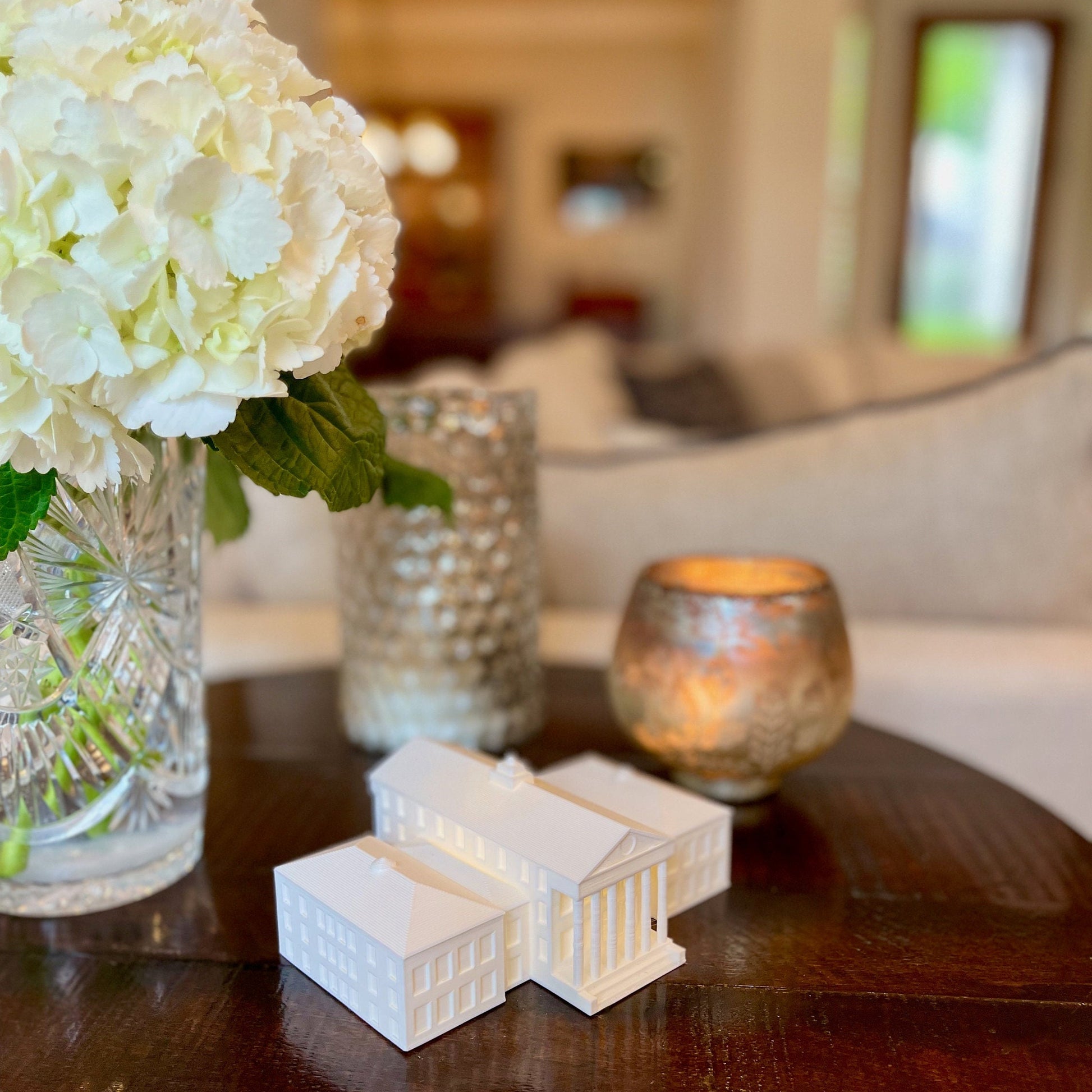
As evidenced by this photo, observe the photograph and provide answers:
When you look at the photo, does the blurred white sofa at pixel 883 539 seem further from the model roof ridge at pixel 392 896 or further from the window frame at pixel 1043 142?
the window frame at pixel 1043 142

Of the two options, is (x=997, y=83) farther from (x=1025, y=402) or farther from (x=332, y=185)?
(x=332, y=185)

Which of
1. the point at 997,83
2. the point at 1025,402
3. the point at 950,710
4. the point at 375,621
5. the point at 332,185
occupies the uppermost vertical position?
the point at 997,83

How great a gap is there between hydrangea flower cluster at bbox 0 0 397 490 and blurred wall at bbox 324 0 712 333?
597 cm

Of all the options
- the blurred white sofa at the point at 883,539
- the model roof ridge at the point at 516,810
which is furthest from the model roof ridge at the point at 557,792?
the blurred white sofa at the point at 883,539

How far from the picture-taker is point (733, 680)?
2.20 feet

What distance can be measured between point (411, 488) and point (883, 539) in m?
0.59

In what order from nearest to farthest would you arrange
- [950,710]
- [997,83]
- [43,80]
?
[43,80]
[950,710]
[997,83]

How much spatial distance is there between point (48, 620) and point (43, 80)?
0.27 metres

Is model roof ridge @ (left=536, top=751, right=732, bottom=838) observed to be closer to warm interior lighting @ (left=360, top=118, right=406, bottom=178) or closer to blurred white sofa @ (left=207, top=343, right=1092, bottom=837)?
blurred white sofa @ (left=207, top=343, right=1092, bottom=837)

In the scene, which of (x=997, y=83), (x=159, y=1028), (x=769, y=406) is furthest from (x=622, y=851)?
(x=997, y=83)

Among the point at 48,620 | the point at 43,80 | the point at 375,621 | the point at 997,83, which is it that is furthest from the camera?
the point at 997,83

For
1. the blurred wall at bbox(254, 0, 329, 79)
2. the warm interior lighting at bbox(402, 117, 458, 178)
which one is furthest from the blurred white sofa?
the warm interior lighting at bbox(402, 117, 458, 178)

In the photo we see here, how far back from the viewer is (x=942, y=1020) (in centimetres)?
49

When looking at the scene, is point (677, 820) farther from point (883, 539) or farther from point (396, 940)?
point (883, 539)
